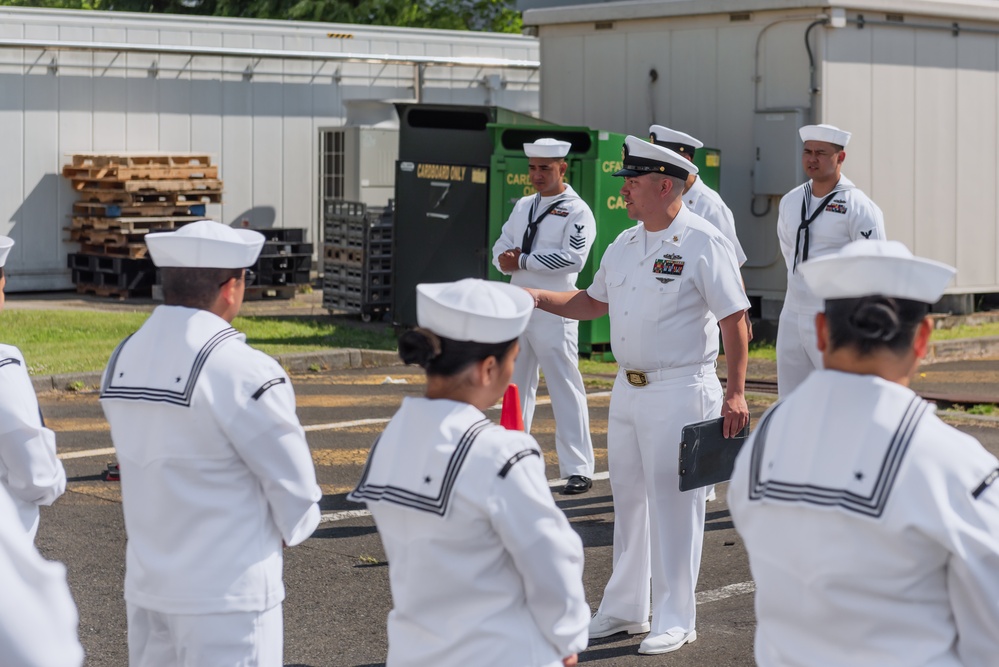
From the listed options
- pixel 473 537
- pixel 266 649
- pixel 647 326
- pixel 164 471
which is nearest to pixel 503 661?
pixel 473 537

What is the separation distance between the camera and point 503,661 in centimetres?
332

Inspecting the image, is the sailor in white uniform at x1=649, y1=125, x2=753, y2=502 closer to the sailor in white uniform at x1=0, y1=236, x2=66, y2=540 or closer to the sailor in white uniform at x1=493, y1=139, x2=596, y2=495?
the sailor in white uniform at x1=493, y1=139, x2=596, y2=495

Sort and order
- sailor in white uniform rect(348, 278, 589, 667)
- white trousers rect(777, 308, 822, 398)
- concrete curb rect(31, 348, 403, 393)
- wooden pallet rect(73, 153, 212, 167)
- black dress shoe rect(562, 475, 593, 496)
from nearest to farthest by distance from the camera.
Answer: sailor in white uniform rect(348, 278, 589, 667), white trousers rect(777, 308, 822, 398), black dress shoe rect(562, 475, 593, 496), concrete curb rect(31, 348, 403, 393), wooden pallet rect(73, 153, 212, 167)

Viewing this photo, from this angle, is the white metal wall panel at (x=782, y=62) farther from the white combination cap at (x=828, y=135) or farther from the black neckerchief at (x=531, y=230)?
the white combination cap at (x=828, y=135)

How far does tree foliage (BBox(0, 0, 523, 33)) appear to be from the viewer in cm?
3422

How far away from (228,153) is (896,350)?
19425 millimetres

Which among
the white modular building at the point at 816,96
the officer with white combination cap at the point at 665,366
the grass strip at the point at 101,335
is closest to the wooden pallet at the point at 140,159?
the grass strip at the point at 101,335

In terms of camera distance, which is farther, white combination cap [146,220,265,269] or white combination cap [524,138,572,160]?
white combination cap [524,138,572,160]

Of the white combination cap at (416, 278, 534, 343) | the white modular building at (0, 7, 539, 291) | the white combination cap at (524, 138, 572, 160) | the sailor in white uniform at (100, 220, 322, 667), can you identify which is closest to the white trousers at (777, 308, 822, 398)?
the white combination cap at (524, 138, 572, 160)

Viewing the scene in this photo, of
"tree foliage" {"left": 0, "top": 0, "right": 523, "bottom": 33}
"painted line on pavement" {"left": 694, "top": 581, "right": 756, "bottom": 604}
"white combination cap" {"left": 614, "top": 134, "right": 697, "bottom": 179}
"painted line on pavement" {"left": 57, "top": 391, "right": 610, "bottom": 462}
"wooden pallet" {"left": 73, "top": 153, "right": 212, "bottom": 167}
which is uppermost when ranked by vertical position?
"tree foliage" {"left": 0, "top": 0, "right": 523, "bottom": 33}

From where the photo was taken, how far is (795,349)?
827 centimetres

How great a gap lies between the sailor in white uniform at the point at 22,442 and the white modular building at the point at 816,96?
11.6 meters

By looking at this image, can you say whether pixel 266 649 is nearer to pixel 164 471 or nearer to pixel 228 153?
pixel 164 471

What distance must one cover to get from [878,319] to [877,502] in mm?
360
